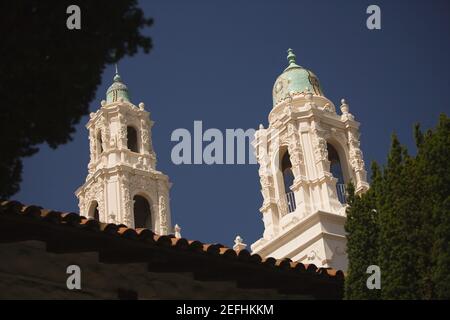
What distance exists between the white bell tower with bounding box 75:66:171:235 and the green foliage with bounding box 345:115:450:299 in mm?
31494

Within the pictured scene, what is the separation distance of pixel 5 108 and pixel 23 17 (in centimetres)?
101

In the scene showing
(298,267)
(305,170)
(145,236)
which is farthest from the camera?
(305,170)

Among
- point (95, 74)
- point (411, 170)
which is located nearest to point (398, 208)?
point (411, 170)

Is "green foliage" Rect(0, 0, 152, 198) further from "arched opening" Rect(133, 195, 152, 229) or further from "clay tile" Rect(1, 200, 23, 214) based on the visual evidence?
"arched opening" Rect(133, 195, 152, 229)

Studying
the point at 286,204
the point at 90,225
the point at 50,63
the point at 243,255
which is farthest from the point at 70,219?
the point at 286,204

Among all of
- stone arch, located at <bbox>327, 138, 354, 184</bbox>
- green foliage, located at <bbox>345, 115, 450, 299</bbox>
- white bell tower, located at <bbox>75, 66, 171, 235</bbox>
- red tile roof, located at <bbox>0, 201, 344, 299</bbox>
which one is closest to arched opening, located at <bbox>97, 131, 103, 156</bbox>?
white bell tower, located at <bbox>75, 66, 171, 235</bbox>

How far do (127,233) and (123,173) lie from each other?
Answer: 32506 millimetres

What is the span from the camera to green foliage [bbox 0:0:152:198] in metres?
10.0

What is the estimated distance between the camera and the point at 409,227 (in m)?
12.6

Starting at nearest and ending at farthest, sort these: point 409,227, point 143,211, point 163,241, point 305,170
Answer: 1. point 409,227
2. point 163,241
3. point 305,170
4. point 143,211

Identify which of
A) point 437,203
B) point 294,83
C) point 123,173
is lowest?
point 437,203

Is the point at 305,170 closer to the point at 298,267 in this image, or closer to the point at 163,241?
the point at 298,267

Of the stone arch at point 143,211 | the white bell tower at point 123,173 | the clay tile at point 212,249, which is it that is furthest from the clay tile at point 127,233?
the stone arch at point 143,211

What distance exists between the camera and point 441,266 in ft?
39.1
